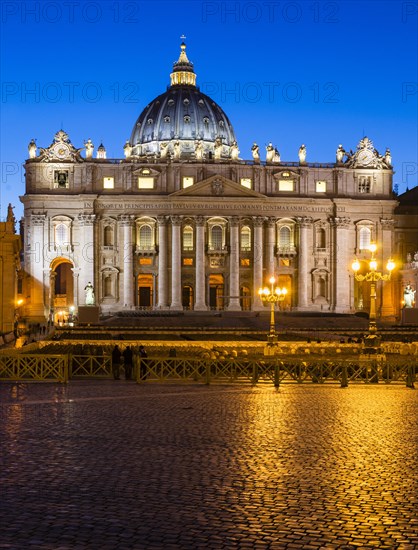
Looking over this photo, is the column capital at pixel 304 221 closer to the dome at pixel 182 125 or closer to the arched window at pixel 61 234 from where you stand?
the arched window at pixel 61 234

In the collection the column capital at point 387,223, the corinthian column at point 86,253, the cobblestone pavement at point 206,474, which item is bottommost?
the cobblestone pavement at point 206,474

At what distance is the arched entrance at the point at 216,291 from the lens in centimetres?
10050

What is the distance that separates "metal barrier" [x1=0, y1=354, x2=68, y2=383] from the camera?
2820cm

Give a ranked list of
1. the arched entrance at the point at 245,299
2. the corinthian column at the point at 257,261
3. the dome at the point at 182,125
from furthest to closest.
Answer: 1. the dome at the point at 182,125
2. the arched entrance at the point at 245,299
3. the corinthian column at the point at 257,261

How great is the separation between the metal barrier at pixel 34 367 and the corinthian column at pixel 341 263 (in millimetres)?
74417

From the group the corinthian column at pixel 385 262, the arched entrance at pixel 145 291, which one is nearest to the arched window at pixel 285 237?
the corinthian column at pixel 385 262

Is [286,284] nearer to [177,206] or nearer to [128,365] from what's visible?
[177,206]

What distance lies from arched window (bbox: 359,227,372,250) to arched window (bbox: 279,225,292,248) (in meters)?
8.55

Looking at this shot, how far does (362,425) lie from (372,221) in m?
85.8

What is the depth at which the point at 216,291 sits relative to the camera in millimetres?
101750

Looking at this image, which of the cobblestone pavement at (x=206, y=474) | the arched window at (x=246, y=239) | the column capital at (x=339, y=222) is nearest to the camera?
the cobblestone pavement at (x=206, y=474)

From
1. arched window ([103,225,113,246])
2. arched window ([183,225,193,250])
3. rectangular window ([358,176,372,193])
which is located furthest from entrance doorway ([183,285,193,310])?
rectangular window ([358,176,372,193])

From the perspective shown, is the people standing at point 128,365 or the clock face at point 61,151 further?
the clock face at point 61,151

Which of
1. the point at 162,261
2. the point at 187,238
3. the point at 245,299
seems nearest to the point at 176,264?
the point at 162,261
